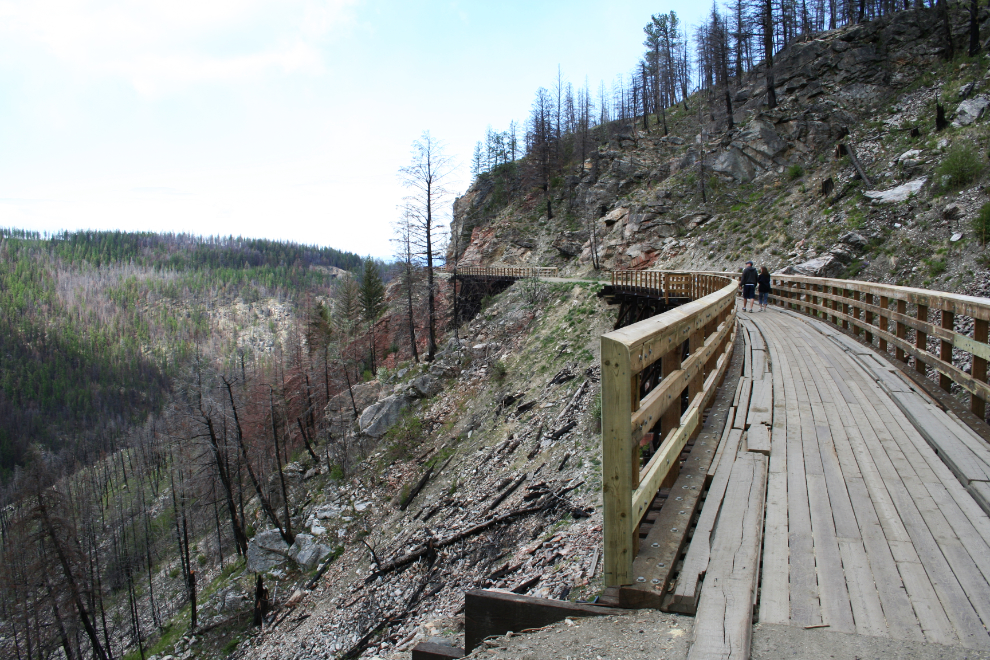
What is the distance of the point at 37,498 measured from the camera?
82.1 ft

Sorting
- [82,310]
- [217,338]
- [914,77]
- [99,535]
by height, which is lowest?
[99,535]

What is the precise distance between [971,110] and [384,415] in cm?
3145

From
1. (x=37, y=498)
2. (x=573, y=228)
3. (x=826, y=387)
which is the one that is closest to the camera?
(x=826, y=387)

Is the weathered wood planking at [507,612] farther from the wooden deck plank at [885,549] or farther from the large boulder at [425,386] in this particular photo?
the large boulder at [425,386]

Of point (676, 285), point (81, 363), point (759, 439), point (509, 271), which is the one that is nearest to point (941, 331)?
point (759, 439)

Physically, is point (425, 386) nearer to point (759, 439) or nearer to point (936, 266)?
point (936, 266)

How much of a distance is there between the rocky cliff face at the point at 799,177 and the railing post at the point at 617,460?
60.4ft

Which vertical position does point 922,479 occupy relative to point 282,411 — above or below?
above

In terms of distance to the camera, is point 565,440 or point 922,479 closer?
point 922,479

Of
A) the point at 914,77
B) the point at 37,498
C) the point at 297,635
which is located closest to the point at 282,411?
the point at 37,498

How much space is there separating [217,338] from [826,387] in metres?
203

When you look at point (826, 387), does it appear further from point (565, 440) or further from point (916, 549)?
point (565, 440)

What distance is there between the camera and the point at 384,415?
25.8m

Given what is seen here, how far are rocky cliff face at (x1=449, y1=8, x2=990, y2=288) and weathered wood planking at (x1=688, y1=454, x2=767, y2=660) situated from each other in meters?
17.0
